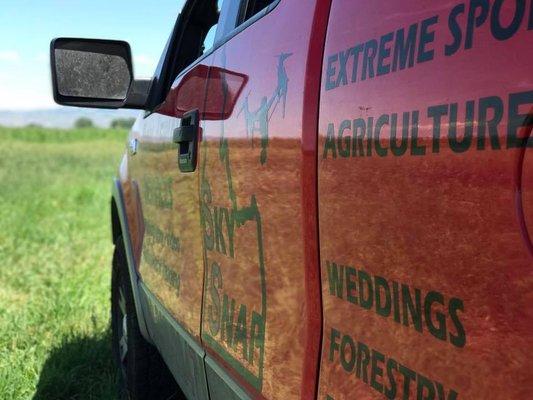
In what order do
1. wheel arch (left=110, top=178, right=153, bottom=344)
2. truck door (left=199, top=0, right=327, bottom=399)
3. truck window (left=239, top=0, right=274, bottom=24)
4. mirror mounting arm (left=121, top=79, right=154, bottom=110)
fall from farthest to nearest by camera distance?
wheel arch (left=110, top=178, right=153, bottom=344), mirror mounting arm (left=121, top=79, right=154, bottom=110), truck window (left=239, top=0, right=274, bottom=24), truck door (left=199, top=0, right=327, bottom=399)

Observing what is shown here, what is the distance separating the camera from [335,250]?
1229 millimetres

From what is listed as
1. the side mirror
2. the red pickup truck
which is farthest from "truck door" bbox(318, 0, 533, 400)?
the side mirror

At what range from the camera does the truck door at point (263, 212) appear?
4.39 feet

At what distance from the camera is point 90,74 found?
9.34 feet

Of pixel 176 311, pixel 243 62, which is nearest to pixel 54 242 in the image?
pixel 176 311

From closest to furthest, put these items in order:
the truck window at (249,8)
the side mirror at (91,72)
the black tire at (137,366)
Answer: the truck window at (249,8), the side mirror at (91,72), the black tire at (137,366)

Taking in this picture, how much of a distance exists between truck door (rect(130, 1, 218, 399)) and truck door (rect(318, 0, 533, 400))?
2.94ft

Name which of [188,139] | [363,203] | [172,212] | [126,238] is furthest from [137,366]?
[363,203]

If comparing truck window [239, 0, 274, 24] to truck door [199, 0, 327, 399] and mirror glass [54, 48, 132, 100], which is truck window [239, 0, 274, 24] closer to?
truck door [199, 0, 327, 399]

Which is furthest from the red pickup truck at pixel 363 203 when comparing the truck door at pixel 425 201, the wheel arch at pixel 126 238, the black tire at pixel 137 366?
the black tire at pixel 137 366

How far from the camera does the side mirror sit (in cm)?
279

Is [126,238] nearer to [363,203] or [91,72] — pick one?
[91,72]

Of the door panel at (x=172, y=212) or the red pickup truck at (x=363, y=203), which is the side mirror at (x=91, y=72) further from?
the red pickup truck at (x=363, y=203)

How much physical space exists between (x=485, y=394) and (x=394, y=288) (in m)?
0.22
